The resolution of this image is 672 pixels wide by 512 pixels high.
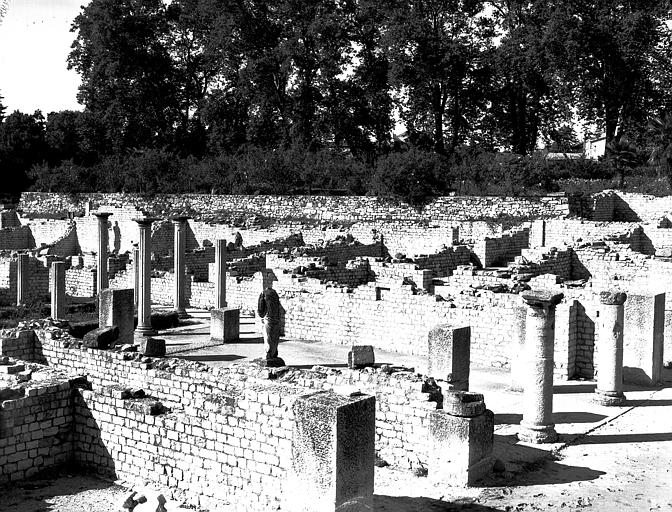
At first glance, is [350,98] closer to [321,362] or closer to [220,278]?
[220,278]

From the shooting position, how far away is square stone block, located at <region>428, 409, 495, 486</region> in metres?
10.6

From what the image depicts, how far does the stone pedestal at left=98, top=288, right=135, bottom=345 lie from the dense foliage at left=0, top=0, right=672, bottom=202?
24092mm

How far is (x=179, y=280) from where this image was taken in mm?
24672

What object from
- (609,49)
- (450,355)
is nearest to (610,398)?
(450,355)

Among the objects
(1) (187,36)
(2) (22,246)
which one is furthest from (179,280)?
(1) (187,36)

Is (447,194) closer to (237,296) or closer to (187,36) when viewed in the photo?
(237,296)

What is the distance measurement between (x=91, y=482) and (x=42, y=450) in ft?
2.53

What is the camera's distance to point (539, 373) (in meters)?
12.6

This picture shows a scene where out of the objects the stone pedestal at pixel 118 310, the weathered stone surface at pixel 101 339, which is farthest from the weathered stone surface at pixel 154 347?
the weathered stone surface at pixel 101 339

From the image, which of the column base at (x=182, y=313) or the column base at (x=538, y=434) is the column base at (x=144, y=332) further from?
the column base at (x=538, y=434)

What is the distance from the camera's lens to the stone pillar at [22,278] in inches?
1061

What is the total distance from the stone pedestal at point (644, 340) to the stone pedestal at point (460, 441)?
5.98m

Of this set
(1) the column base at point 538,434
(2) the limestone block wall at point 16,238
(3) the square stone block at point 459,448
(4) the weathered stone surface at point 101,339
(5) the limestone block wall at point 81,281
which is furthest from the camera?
(2) the limestone block wall at point 16,238

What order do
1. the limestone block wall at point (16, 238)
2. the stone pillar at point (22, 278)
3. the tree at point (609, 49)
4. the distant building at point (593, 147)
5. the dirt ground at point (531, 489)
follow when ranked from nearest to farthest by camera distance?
the dirt ground at point (531, 489), the stone pillar at point (22, 278), the limestone block wall at point (16, 238), the tree at point (609, 49), the distant building at point (593, 147)
